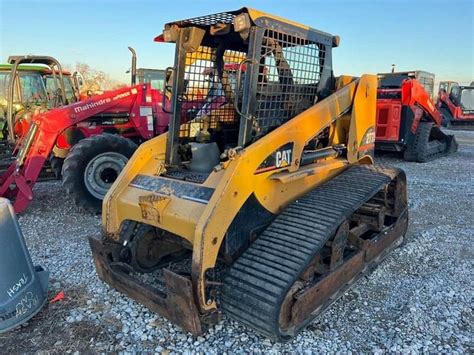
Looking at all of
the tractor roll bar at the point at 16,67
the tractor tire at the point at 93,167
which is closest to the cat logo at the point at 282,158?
the tractor tire at the point at 93,167

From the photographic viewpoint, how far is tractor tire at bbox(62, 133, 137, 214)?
5.68 metres

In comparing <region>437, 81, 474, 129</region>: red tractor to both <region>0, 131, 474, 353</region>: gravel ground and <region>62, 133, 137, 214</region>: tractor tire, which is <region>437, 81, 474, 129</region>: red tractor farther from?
<region>62, 133, 137, 214</region>: tractor tire

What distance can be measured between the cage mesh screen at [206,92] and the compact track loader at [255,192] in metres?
0.01

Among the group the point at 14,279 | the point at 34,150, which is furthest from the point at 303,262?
the point at 34,150

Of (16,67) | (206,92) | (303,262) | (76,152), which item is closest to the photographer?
Result: (303,262)

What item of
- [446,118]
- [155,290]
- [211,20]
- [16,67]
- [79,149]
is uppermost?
[211,20]

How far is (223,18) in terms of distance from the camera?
315cm

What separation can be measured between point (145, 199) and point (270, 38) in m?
1.54

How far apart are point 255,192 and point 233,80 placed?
1.46 meters

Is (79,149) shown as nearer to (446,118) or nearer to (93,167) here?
(93,167)

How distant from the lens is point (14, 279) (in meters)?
2.97

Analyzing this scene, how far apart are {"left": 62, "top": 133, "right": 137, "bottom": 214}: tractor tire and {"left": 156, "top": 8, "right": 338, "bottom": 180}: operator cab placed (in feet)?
8.50

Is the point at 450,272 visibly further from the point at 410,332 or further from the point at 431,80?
the point at 431,80

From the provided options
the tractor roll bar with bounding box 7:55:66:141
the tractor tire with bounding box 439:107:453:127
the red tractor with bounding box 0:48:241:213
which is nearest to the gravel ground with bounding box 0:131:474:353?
the red tractor with bounding box 0:48:241:213
